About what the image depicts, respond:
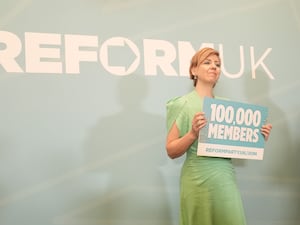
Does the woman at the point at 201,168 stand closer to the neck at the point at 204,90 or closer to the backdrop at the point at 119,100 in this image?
the neck at the point at 204,90

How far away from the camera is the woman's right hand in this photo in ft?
4.59

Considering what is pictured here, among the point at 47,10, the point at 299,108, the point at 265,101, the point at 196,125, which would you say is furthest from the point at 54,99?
the point at 299,108

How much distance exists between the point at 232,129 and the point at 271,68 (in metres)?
0.84

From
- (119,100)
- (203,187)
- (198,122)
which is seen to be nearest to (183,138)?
(198,122)

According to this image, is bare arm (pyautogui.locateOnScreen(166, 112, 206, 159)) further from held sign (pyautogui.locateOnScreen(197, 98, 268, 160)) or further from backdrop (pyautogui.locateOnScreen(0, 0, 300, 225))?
backdrop (pyautogui.locateOnScreen(0, 0, 300, 225))

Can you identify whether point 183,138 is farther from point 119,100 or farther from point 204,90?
point 119,100

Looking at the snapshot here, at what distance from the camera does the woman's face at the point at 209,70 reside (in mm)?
1505

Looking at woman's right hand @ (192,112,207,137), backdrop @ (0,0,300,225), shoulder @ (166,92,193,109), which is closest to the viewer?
woman's right hand @ (192,112,207,137)


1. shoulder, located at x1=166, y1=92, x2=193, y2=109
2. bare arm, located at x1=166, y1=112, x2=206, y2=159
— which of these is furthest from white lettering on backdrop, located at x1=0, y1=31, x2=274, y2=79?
bare arm, located at x1=166, y1=112, x2=206, y2=159

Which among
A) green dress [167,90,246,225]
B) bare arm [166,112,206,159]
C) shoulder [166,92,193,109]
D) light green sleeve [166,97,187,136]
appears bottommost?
green dress [167,90,246,225]

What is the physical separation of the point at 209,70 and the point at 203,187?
0.43 m

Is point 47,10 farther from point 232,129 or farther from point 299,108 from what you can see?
point 299,108

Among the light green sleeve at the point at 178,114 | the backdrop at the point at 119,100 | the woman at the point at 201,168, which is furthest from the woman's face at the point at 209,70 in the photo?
the backdrop at the point at 119,100

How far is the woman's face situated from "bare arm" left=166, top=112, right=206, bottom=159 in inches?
6.7
